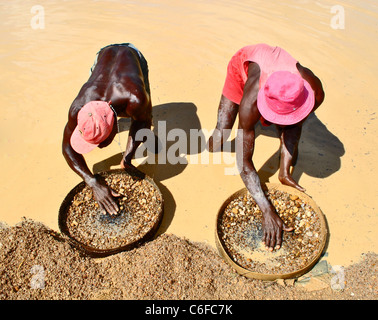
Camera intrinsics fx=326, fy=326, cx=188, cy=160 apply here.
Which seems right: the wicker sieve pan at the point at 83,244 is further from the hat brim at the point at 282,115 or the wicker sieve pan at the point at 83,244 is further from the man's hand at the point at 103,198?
the hat brim at the point at 282,115

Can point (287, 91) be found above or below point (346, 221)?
above

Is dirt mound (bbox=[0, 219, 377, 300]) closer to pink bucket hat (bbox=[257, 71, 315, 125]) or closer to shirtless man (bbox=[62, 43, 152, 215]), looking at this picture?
shirtless man (bbox=[62, 43, 152, 215])

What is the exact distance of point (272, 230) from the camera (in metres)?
2.36

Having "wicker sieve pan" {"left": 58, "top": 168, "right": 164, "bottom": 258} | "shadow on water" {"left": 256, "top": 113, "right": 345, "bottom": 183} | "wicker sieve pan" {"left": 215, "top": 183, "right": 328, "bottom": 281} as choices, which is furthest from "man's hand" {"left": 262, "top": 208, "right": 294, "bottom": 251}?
"wicker sieve pan" {"left": 58, "top": 168, "right": 164, "bottom": 258}

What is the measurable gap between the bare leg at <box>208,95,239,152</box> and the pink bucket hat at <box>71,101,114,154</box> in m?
1.14

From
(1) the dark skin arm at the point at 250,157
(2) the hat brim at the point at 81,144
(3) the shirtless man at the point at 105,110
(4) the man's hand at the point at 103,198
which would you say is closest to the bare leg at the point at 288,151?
(1) the dark skin arm at the point at 250,157

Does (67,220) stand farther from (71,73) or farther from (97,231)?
(71,73)

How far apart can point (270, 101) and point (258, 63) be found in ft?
1.47

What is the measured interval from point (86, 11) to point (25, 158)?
3635 mm

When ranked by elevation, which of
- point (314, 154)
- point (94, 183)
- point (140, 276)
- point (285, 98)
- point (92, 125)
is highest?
point (285, 98)

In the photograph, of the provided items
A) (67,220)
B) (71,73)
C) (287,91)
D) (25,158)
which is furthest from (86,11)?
(287,91)

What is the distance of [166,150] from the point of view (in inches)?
129

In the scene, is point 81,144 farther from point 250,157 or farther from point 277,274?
point 277,274

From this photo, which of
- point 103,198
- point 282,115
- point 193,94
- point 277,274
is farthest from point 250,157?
point 193,94
